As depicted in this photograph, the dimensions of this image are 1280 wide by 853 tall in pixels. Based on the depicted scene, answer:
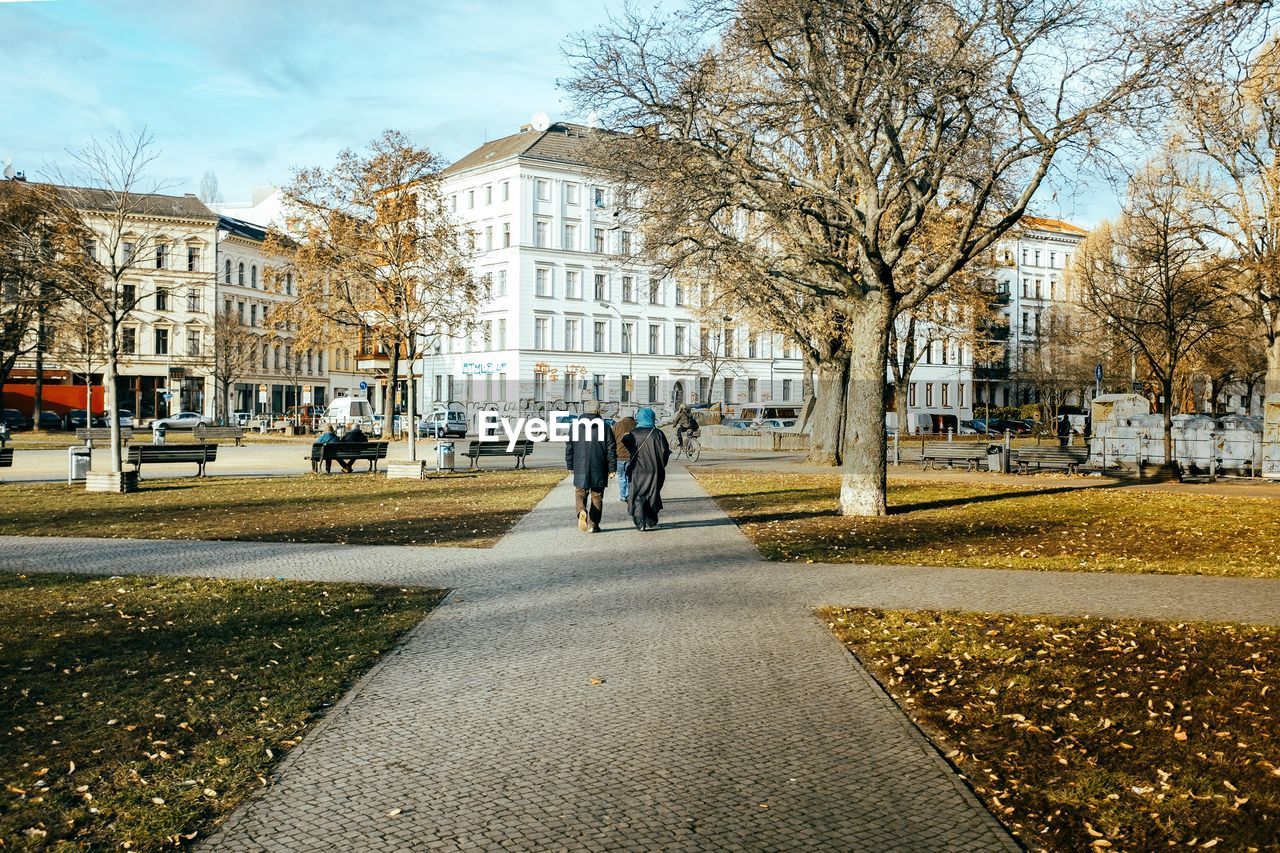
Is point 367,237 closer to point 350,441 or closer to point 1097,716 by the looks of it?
point 350,441

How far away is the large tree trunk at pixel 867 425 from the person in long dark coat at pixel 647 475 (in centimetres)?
376

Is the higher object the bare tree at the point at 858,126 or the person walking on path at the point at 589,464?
the bare tree at the point at 858,126

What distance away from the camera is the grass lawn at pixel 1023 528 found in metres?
13.4

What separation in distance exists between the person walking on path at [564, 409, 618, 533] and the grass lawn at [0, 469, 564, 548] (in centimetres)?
123

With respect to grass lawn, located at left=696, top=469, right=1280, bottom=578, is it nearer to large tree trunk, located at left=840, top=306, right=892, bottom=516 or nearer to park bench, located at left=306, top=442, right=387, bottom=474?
Result: large tree trunk, located at left=840, top=306, right=892, bottom=516

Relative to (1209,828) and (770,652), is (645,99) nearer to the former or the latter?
(770,652)

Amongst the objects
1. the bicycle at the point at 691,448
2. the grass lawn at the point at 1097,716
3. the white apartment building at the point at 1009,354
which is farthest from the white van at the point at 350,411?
the grass lawn at the point at 1097,716

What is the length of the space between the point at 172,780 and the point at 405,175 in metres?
43.6

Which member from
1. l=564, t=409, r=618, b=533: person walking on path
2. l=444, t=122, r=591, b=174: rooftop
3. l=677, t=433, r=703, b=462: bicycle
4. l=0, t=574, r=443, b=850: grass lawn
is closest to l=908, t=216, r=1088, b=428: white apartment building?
l=444, t=122, r=591, b=174: rooftop

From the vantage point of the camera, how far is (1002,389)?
102000 mm

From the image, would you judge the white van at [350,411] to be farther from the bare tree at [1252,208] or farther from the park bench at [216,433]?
the bare tree at [1252,208]

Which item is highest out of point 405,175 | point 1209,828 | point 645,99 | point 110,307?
point 405,175

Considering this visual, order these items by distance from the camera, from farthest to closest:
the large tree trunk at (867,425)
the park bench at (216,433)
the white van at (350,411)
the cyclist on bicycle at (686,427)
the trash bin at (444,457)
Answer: the white van at (350,411)
the park bench at (216,433)
the cyclist on bicycle at (686,427)
the trash bin at (444,457)
the large tree trunk at (867,425)

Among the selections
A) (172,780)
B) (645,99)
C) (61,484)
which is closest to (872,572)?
(172,780)
